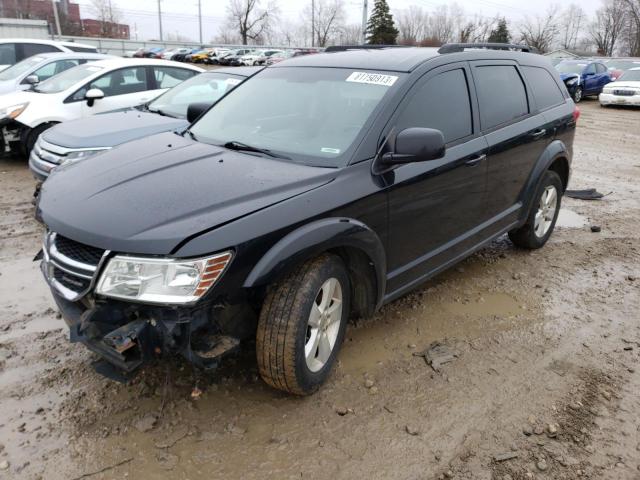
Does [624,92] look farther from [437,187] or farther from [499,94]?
[437,187]

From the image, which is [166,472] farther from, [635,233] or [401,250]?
[635,233]

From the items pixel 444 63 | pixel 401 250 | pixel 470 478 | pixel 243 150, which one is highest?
pixel 444 63

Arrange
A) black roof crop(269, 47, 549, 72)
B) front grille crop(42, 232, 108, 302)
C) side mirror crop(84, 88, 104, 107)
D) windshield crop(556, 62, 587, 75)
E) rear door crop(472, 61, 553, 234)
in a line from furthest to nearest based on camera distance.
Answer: windshield crop(556, 62, 587, 75) → side mirror crop(84, 88, 104, 107) → rear door crop(472, 61, 553, 234) → black roof crop(269, 47, 549, 72) → front grille crop(42, 232, 108, 302)

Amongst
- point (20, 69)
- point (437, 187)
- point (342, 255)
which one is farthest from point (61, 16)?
point (342, 255)

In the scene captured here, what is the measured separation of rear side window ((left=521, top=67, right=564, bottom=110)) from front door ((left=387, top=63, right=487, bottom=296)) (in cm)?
114

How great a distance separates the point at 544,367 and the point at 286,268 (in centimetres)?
186

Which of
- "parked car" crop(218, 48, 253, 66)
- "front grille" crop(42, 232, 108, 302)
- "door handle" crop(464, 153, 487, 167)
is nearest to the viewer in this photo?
"front grille" crop(42, 232, 108, 302)

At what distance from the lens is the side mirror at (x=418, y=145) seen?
9.34 feet

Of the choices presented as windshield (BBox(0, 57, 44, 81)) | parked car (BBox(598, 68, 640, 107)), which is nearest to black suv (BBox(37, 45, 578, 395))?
windshield (BBox(0, 57, 44, 81))

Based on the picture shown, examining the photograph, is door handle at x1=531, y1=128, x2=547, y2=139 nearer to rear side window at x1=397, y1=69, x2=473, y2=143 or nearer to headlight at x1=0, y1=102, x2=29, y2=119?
rear side window at x1=397, y1=69, x2=473, y2=143

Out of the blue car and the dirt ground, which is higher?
the blue car

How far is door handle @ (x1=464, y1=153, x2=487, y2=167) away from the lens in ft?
12.0

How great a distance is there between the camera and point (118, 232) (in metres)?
2.32

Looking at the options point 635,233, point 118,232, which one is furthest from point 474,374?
point 635,233
